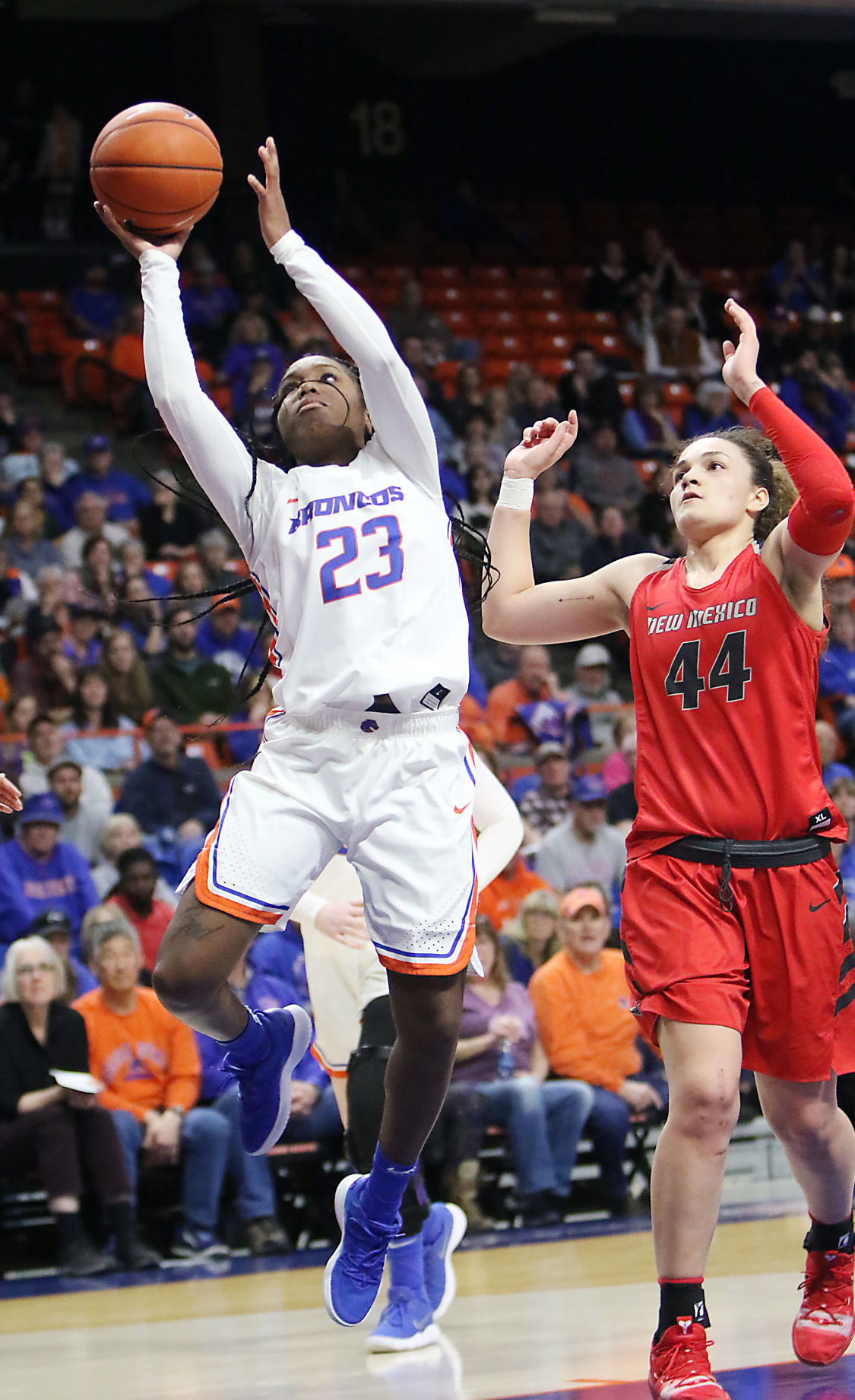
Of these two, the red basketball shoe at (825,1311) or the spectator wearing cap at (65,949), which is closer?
the red basketball shoe at (825,1311)

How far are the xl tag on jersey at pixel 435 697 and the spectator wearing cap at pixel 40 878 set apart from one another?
3.87 m

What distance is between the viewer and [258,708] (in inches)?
334

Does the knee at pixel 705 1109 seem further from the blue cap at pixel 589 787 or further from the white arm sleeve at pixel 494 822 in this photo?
the blue cap at pixel 589 787

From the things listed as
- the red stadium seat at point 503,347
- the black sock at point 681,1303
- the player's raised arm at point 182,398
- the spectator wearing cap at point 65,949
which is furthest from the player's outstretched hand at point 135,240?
the red stadium seat at point 503,347

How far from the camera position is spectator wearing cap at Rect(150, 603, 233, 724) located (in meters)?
8.81

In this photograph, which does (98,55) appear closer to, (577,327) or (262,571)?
(577,327)

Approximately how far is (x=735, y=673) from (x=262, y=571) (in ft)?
3.36

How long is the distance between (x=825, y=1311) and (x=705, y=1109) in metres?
0.72

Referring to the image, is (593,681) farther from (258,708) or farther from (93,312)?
(93,312)

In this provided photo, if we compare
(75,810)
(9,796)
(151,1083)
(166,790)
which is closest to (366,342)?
(9,796)

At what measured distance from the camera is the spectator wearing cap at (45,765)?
7906 mm

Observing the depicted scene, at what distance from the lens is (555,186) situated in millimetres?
16734

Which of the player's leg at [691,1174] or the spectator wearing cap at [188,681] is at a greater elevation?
the spectator wearing cap at [188,681]

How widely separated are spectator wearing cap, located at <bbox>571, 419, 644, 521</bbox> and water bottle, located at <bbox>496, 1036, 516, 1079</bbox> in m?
5.46
